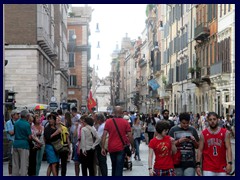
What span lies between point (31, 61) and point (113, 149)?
31944mm

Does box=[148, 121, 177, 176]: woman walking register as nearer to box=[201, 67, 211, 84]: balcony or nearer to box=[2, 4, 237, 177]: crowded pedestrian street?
box=[2, 4, 237, 177]: crowded pedestrian street

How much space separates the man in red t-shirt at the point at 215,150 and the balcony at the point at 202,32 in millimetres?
39816

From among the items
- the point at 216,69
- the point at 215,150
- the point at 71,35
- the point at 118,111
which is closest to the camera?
the point at 215,150

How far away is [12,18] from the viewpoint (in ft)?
141

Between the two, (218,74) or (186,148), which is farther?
(218,74)

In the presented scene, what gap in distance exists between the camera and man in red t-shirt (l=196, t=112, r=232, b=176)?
9.52 m

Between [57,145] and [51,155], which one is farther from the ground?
[57,145]

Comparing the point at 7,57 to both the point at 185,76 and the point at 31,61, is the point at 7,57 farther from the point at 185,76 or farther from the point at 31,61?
the point at 185,76

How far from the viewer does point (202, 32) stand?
49.4 meters

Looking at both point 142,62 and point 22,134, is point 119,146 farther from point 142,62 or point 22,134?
point 142,62

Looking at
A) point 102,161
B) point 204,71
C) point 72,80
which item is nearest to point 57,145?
point 102,161

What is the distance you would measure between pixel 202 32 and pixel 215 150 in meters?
40.4

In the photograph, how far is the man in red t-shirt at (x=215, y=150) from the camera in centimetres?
952

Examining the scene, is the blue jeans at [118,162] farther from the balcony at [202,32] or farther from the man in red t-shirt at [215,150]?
the balcony at [202,32]
